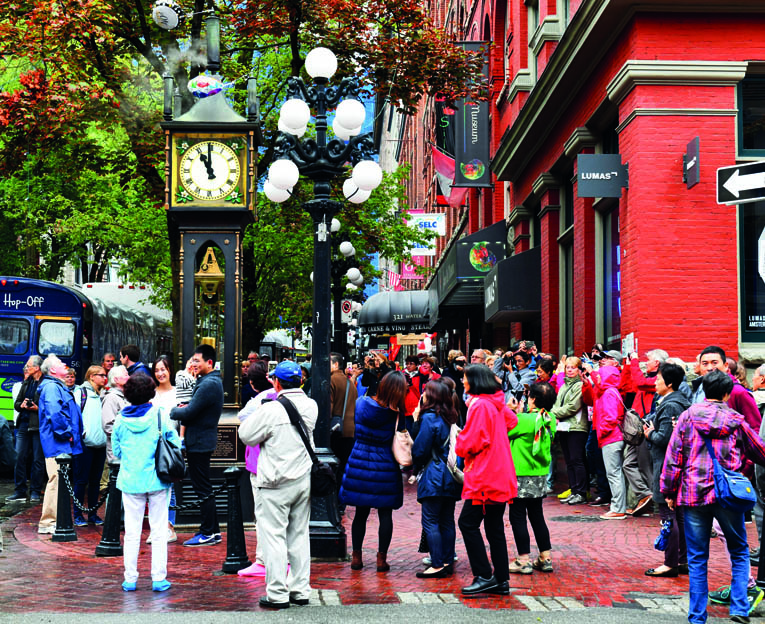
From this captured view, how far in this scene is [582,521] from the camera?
1213 centimetres

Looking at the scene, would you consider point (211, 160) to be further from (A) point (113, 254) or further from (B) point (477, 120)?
(A) point (113, 254)

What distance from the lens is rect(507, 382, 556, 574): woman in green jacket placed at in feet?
28.9

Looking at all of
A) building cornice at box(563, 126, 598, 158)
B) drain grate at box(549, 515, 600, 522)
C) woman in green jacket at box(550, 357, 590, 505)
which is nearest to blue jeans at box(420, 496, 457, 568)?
drain grate at box(549, 515, 600, 522)

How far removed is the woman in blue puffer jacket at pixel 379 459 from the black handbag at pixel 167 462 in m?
1.51

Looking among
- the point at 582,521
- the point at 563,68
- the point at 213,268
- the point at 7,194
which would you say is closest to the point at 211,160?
the point at 213,268

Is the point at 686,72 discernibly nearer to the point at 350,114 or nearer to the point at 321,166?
the point at 350,114

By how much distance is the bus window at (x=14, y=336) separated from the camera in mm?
21906

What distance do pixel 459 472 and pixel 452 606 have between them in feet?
4.86

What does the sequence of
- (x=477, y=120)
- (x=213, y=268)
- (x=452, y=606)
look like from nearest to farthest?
1. (x=452, y=606)
2. (x=213, y=268)
3. (x=477, y=120)

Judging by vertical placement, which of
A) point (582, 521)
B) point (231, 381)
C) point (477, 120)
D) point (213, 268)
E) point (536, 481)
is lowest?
point (582, 521)

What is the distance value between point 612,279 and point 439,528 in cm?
844

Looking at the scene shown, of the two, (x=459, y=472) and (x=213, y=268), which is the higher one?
(x=213, y=268)

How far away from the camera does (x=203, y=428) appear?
33.7 ft

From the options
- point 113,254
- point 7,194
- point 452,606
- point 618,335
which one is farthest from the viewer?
point 113,254
